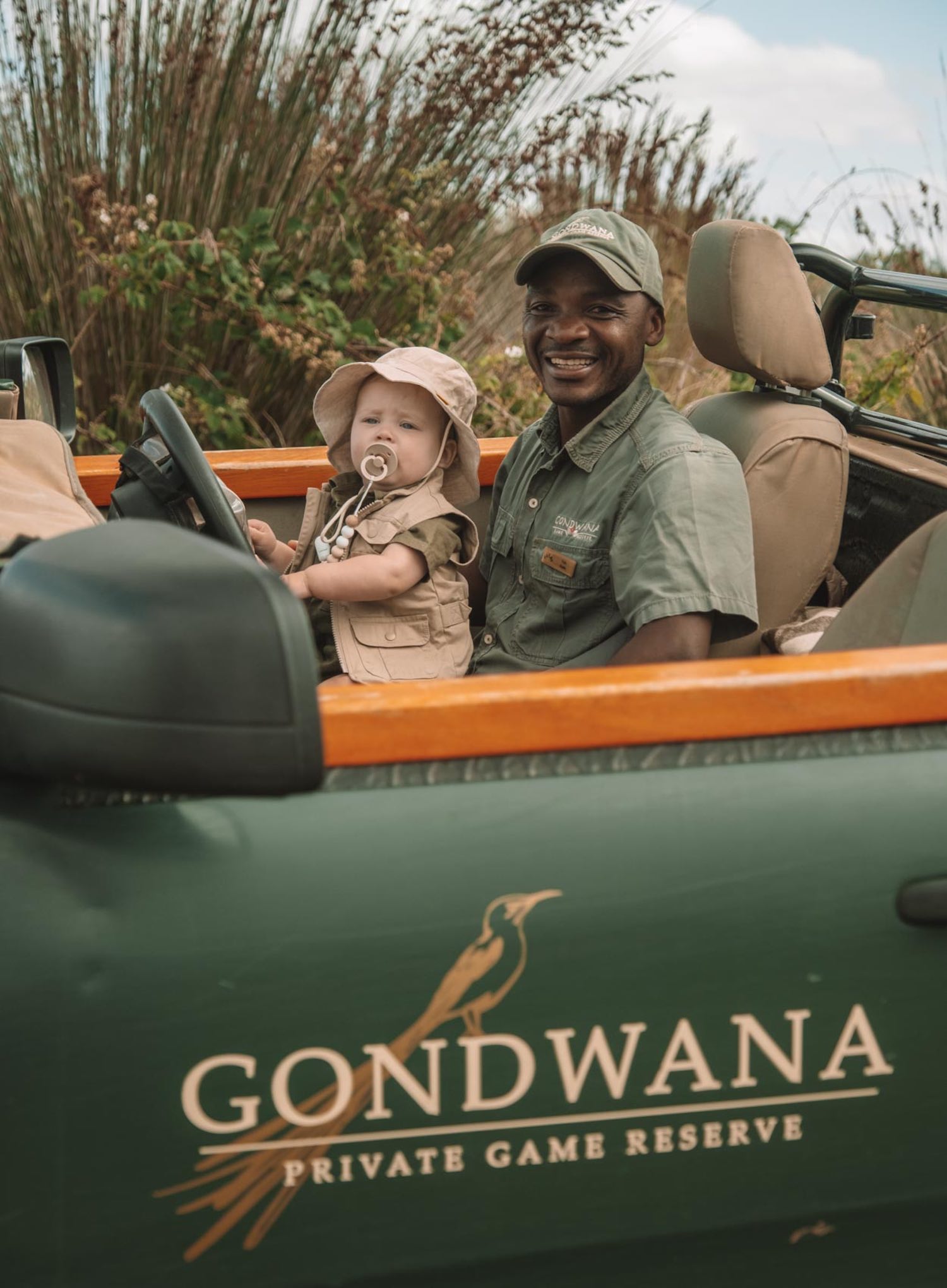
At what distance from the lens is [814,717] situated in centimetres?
113

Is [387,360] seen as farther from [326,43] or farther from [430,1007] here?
[326,43]

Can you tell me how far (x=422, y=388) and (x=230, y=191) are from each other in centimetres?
244

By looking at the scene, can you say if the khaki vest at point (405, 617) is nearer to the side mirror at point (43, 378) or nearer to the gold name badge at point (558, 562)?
the gold name badge at point (558, 562)

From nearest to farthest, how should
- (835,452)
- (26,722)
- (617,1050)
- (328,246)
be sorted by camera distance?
(26,722)
(617,1050)
(835,452)
(328,246)

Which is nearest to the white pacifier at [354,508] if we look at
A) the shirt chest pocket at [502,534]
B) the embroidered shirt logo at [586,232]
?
the shirt chest pocket at [502,534]

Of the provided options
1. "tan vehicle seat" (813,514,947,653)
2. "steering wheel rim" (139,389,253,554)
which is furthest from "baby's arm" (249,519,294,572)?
"tan vehicle seat" (813,514,947,653)

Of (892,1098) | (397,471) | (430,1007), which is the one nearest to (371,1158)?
(430,1007)

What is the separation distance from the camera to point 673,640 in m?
1.82

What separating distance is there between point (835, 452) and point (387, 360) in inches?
27.3

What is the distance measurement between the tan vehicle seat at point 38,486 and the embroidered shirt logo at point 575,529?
71cm

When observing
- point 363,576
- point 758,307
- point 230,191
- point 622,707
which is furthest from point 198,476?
point 230,191

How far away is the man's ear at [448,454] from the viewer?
223cm

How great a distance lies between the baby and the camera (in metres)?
2.14

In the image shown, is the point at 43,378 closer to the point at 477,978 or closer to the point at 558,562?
the point at 558,562
